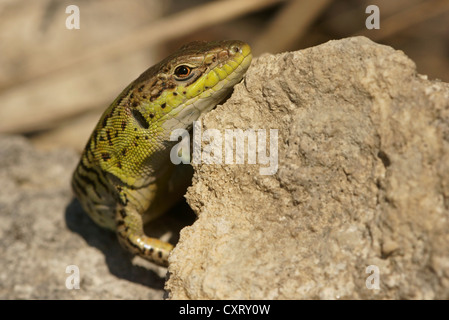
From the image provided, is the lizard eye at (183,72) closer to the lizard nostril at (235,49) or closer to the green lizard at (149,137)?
the green lizard at (149,137)

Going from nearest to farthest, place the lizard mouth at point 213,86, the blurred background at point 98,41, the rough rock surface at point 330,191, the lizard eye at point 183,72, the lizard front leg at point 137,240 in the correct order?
1. the rough rock surface at point 330,191
2. the lizard mouth at point 213,86
3. the lizard eye at point 183,72
4. the lizard front leg at point 137,240
5. the blurred background at point 98,41

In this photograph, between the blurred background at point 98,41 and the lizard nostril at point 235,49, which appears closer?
the lizard nostril at point 235,49

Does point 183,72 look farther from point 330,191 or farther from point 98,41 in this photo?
point 98,41

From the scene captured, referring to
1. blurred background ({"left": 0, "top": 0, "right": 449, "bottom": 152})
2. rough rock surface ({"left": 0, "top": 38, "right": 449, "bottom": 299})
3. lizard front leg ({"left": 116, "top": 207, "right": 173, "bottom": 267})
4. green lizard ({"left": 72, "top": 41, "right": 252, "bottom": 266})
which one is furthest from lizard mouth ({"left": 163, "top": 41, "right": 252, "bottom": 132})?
blurred background ({"left": 0, "top": 0, "right": 449, "bottom": 152})

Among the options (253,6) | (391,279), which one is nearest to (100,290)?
(391,279)

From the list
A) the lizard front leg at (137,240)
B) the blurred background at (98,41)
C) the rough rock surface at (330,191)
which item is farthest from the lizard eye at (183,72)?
the blurred background at (98,41)

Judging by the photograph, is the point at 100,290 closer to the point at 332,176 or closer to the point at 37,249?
the point at 37,249
